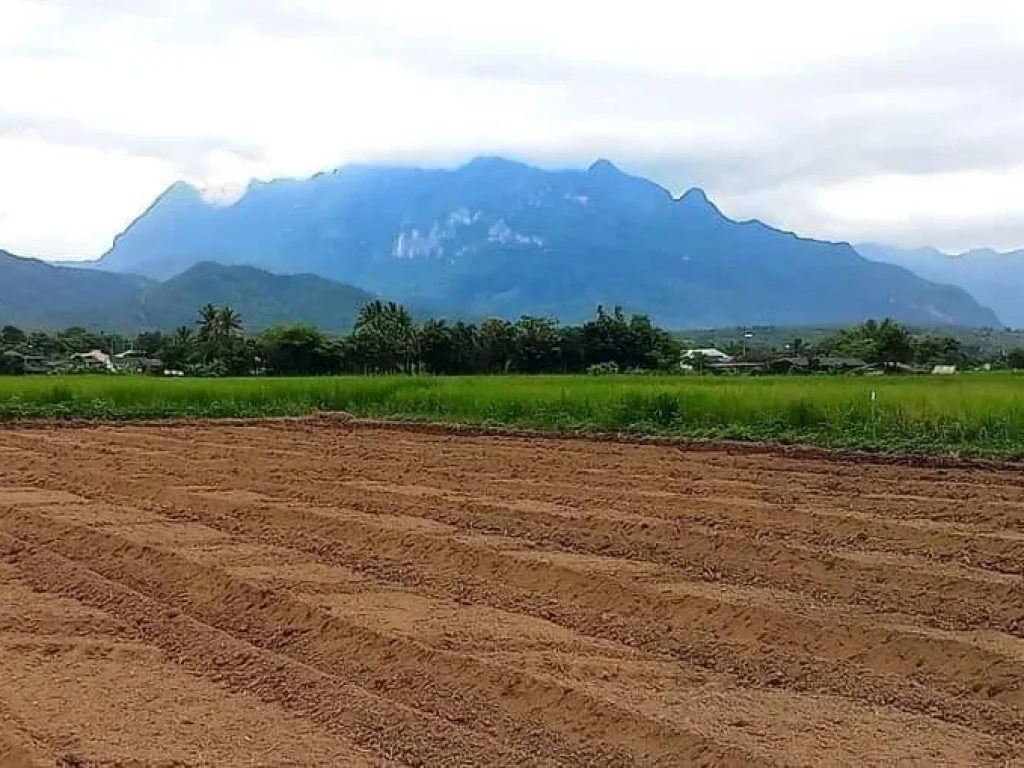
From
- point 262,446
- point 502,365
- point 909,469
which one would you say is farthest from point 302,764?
point 502,365

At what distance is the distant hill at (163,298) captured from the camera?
93.8 meters

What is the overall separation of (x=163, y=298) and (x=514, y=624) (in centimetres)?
9951

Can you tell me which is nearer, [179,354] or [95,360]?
[179,354]

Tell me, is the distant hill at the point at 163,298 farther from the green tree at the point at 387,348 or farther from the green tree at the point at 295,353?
the green tree at the point at 295,353

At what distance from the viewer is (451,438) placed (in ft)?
55.7

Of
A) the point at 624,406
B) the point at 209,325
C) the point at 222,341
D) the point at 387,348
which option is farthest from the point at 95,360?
the point at 624,406

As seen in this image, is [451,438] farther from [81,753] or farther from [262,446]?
[81,753]

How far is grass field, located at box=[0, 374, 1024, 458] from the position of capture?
547 inches

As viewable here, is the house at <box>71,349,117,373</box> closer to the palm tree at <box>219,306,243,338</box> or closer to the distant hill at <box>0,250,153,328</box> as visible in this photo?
the palm tree at <box>219,306,243,338</box>

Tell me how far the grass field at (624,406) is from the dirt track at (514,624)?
323cm

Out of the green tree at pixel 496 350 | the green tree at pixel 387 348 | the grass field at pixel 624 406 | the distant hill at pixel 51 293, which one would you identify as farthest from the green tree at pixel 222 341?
the distant hill at pixel 51 293

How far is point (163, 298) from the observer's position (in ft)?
329

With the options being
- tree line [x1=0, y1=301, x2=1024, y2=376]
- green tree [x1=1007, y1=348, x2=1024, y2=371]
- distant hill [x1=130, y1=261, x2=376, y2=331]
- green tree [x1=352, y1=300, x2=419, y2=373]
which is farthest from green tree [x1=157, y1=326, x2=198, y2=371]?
distant hill [x1=130, y1=261, x2=376, y2=331]

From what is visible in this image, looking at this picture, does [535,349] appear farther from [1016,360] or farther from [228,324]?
[1016,360]
